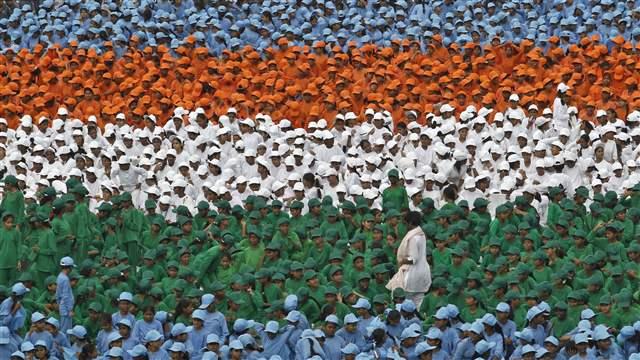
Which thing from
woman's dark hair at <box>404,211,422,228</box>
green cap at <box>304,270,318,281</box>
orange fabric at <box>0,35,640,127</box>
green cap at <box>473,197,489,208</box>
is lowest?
orange fabric at <box>0,35,640,127</box>

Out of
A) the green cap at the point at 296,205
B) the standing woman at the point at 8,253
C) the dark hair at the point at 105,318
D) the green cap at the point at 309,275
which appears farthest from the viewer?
the green cap at the point at 296,205

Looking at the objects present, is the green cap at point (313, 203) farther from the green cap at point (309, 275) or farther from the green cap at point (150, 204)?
the green cap at point (309, 275)

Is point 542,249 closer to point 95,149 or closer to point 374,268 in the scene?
point 374,268

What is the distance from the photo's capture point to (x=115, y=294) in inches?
1267

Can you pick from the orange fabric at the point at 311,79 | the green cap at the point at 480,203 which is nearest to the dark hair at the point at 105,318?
the green cap at the point at 480,203

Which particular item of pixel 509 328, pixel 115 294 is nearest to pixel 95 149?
pixel 115 294

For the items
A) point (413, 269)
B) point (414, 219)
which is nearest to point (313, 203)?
point (414, 219)

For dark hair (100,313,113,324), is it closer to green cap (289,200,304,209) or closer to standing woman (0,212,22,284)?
standing woman (0,212,22,284)

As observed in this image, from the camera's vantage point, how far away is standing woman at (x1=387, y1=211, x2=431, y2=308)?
32500 millimetres

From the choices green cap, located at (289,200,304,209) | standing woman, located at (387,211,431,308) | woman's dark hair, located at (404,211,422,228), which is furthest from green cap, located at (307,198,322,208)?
standing woman, located at (387,211,431,308)

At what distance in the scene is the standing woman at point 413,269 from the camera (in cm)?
3250

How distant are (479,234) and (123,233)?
5.41m

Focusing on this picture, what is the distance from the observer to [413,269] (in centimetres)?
3256

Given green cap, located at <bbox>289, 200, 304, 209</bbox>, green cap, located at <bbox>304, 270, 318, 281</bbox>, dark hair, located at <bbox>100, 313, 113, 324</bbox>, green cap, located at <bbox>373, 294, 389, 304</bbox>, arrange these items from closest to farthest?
1. dark hair, located at <bbox>100, 313, 113, 324</bbox>
2. green cap, located at <bbox>373, 294, 389, 304</bbox>
3. green cap, located at <bbox>304, 270, 318, 281</bbox>
4. green cap, located at <bbox>289, 200, 304, 209</bbox>
